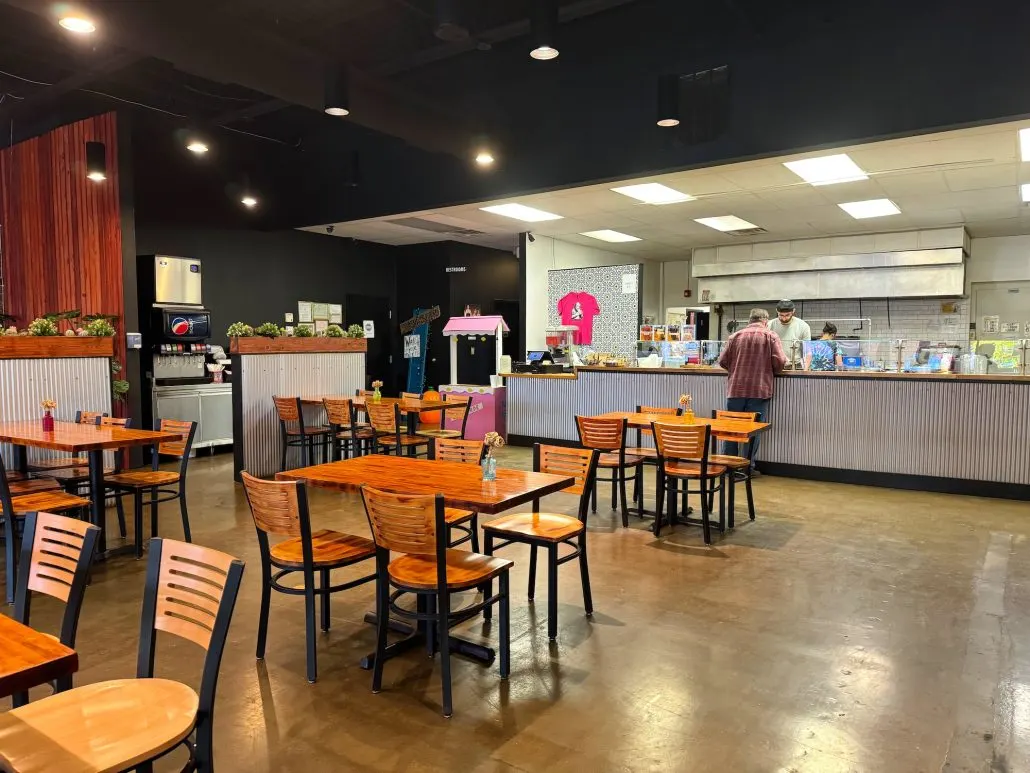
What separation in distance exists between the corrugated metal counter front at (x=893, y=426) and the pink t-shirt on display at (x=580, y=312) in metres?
1.98

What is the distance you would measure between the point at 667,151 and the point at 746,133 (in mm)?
724

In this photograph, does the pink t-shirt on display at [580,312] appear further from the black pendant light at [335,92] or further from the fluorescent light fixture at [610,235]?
the black pendant light at [335,92]

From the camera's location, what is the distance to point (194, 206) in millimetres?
9531

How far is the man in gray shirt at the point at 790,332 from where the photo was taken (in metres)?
7.72

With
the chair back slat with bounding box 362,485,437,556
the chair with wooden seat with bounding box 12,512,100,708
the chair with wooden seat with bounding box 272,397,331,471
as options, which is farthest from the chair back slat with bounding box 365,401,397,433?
the chair with wooden seat with bounding box 12,512,100,708

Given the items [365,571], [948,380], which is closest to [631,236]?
[948,380]

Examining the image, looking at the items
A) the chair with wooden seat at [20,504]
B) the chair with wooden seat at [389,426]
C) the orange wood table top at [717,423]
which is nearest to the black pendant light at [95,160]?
the chair with wooden seat at [389,426]

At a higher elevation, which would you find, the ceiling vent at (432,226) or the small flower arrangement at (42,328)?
the ceiling vent at (432,226)

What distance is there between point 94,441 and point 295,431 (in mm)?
3248

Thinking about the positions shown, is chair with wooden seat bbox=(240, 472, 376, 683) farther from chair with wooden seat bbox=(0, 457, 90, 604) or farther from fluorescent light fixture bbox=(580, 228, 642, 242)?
fluorescent light fixture bbox=(580, 228, 642, 242)

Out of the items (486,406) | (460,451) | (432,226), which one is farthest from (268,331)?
(460,451)

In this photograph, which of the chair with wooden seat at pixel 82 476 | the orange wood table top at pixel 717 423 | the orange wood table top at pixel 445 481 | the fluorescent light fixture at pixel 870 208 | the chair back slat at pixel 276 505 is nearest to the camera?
the chair back slat at pixel 276 505

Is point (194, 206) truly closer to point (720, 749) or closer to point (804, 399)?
point (804, 399)

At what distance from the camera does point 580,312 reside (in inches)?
405
